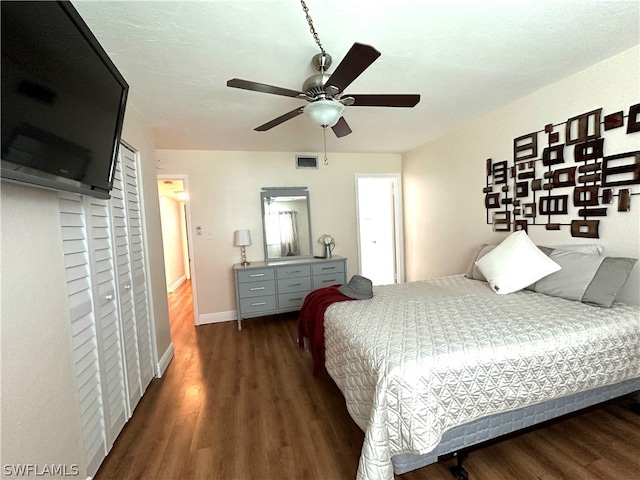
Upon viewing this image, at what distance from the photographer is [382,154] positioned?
450 cm

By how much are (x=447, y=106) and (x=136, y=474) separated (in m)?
3.59

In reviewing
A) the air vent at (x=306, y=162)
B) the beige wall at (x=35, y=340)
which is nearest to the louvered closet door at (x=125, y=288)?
the beige wall at (x=35, y=340)

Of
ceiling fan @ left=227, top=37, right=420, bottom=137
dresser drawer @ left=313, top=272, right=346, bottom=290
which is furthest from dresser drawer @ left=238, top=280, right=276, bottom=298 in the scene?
ceiling fan @ left=227, top=37, right=420, bottom=137

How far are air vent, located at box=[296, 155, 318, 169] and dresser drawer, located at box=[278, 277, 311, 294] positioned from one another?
1690mm

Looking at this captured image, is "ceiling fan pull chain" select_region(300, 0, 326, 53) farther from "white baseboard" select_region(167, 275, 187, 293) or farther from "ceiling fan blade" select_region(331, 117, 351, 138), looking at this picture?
"white baseboard" select_region(167, 275, 187, 293)

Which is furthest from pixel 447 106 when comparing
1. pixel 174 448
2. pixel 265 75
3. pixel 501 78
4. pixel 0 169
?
pixel 174 448

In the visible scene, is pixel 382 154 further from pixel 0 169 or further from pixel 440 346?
pixel 0 169

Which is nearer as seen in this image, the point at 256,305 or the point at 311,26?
the point at 311,26

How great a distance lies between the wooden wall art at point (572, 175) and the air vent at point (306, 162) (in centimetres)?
232

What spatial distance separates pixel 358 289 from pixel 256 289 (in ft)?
5.81

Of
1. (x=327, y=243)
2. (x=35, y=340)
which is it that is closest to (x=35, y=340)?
(x=35, y=340)

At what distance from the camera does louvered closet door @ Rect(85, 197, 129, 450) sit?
1651 mm

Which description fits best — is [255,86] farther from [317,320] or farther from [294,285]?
[294,285]

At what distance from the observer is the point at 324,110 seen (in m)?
1.60
